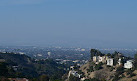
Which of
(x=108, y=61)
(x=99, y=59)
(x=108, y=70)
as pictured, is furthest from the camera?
(x=99, y=59)

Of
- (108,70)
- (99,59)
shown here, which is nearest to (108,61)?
(108,70)

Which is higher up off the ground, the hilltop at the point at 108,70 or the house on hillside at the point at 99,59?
the house on hillside at the point at 99,59

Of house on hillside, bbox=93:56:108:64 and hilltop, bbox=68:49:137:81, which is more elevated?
house on hillside, bbox=93:56:108:64

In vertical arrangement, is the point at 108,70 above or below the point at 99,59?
below

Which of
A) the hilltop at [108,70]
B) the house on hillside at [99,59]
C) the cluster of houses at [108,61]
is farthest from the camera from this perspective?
the house on hillside at [99,59]

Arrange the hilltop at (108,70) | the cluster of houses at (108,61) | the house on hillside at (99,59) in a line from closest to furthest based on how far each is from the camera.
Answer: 1. the hilltop at (108,70)
2. the cluster of houses at (108,61)
3. the house on hillside at (99,59)

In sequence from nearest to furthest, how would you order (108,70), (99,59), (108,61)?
(108,70)
(108,61)
(99,59)

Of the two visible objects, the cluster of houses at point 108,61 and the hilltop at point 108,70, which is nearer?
the hilltop at point 108,70

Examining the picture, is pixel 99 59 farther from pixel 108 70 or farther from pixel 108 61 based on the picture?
pixel 108 70

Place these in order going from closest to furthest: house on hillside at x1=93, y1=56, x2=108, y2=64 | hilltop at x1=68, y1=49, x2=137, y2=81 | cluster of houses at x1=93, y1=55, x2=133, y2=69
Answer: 1. hilltop at x1=68, y1=49, x2=137, y2=81
2. cluster of houses at x1=93, y1=55, x2=133, y2=69
3. house on hillside at x1=93, y1=56, x2=108, y2=64

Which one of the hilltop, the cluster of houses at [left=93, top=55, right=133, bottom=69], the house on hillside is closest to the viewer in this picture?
the hilltop

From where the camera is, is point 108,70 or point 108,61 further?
point 108,61

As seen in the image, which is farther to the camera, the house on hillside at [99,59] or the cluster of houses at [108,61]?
the house on hillside at [99,59]
